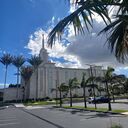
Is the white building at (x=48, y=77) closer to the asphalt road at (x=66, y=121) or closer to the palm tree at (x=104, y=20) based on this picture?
the asphalt road at (x=66, y=121)

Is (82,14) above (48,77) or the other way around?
the other way around

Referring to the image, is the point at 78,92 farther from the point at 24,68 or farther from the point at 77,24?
the point at 77,24

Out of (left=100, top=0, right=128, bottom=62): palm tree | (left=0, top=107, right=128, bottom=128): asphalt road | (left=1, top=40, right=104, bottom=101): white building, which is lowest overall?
(left=0, top=107, right=128, bottom=128): asphalt road

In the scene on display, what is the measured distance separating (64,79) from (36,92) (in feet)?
51.6

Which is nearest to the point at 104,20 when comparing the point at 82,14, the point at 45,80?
the point at 82,14

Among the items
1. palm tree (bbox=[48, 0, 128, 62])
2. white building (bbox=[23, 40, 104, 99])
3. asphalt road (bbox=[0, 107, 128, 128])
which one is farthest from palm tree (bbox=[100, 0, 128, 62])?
white building (bbox=[23, 40, 104, 99])

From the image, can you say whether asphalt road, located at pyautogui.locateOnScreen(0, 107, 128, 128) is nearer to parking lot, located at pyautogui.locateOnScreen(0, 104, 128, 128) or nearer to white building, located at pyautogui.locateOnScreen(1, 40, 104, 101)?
parking lot, located at pyautogui.locateOnScreen(0, 104, 128, 128)

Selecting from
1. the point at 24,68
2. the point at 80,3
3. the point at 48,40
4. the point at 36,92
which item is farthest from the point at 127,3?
Result: the point at 36,92

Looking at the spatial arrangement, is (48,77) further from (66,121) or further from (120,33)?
(120,33)

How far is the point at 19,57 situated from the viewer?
87.8 m

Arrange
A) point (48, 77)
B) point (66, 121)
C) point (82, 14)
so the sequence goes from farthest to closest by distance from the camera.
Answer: point (48, 77), point (66, 121), point (82, 14)

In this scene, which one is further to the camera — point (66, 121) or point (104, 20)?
point (66, 121)

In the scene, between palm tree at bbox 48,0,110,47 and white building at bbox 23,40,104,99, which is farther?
white building at bbox 23,40,104,99

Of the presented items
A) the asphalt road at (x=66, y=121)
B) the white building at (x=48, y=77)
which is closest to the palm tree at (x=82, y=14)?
the asphalt road at (x=66, y=121)
